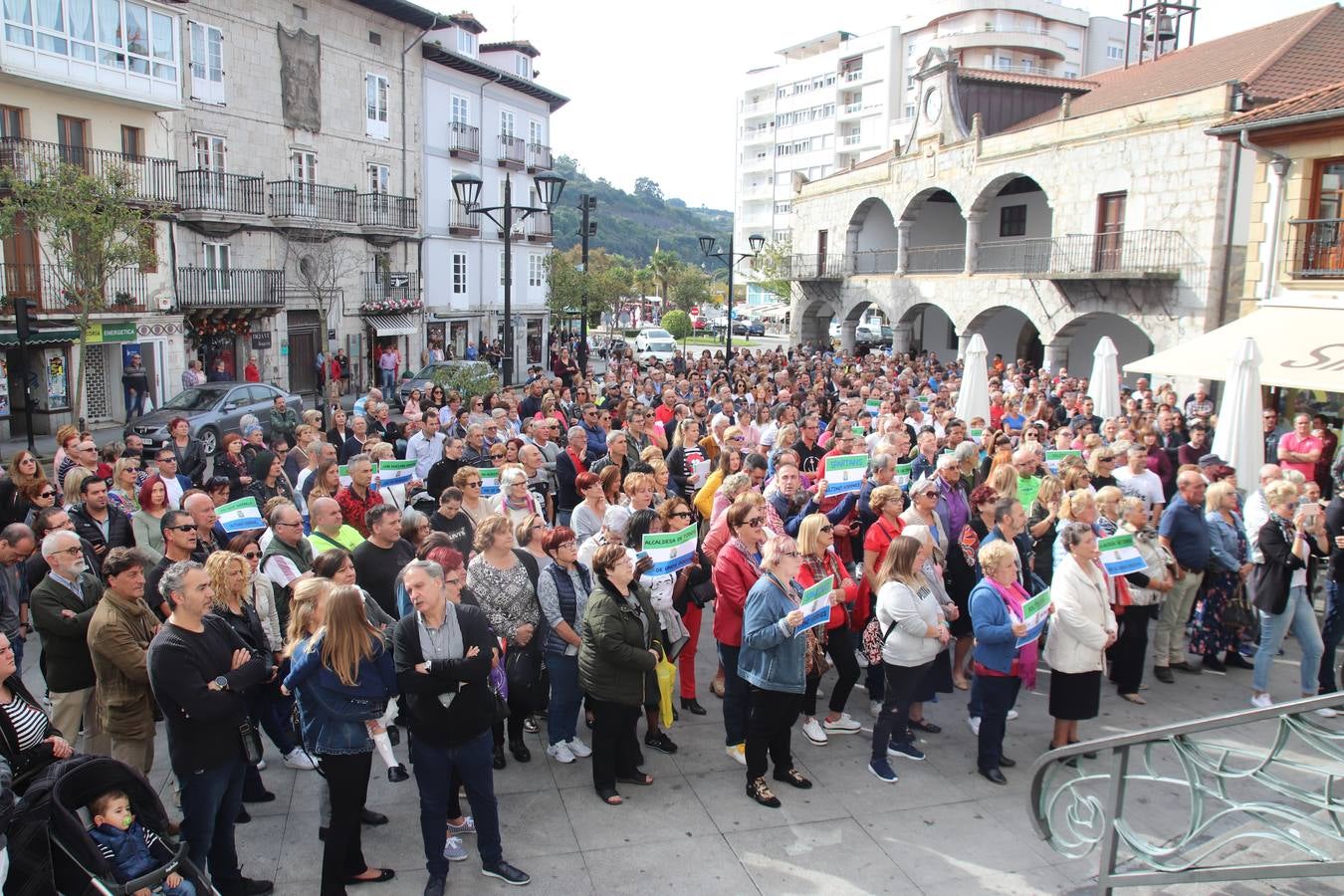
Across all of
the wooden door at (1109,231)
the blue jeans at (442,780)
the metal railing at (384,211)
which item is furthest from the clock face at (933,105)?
the blue jeans at (442,780)

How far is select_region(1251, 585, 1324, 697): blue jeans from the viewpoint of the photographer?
792 cm

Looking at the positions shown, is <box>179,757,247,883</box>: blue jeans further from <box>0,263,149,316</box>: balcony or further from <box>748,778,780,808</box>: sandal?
<box>0,263,149,316</box>: balcony

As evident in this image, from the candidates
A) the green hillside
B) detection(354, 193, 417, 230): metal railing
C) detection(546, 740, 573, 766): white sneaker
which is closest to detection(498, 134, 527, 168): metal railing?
detection(354, 193, 417, 230): metal railing

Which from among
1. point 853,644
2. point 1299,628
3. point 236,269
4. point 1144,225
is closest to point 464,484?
point 853,644

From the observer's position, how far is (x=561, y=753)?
680 centimetres

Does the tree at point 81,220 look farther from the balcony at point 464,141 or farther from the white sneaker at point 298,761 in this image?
the balcony at point 464,141

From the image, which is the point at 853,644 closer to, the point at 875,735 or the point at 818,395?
the point at 875,735

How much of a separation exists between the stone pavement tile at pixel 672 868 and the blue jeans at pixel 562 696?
1220 millimetres

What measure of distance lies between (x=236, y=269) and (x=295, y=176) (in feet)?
15.5

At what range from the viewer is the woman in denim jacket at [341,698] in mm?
4672

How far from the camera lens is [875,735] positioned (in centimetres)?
666

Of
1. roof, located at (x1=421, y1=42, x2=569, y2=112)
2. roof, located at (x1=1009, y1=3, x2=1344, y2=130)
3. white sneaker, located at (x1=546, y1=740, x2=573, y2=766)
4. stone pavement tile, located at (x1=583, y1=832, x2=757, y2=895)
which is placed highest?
roof, located at (x1=421, y1=42, x2=569, y2=112)

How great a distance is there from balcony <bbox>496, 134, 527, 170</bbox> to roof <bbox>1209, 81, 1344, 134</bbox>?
29.7 meters

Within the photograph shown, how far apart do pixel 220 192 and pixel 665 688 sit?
88.3 feet
